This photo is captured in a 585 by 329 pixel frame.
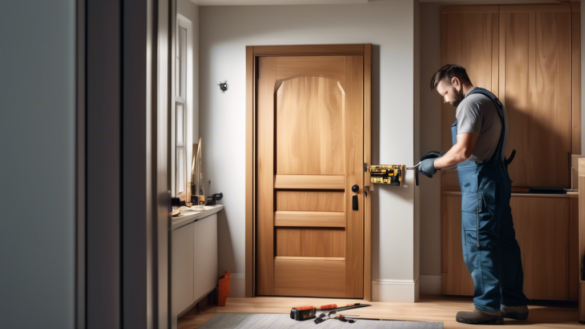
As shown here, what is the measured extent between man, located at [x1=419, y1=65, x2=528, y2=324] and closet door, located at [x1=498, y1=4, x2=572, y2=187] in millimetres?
929

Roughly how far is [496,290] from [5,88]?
3.46 meters

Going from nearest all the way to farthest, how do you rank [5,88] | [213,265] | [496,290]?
[5,88] → [496,290] → [213,265]

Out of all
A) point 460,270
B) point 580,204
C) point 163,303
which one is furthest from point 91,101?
point 460,270

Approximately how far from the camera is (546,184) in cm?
427

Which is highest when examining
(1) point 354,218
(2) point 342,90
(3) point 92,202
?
(2) point 342,90

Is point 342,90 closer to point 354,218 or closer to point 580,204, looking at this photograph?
point 354,218

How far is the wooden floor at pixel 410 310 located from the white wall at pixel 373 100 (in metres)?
0.21

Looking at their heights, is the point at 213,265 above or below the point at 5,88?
below

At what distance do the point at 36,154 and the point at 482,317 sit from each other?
351cm

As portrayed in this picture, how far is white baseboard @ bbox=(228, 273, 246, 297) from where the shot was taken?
4.29 m

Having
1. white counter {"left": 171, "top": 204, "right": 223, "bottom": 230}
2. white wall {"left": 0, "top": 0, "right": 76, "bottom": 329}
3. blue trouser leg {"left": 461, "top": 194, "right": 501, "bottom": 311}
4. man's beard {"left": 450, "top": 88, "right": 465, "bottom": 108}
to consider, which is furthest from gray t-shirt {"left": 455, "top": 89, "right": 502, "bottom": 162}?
white wall {"left": 0, "top": 0, "right": 76, "bottom": 329}

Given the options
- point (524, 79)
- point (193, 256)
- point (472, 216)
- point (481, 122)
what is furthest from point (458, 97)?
point (193, 256)

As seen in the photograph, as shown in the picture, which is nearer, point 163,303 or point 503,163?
point 163,303

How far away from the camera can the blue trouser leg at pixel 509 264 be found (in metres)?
3.48
